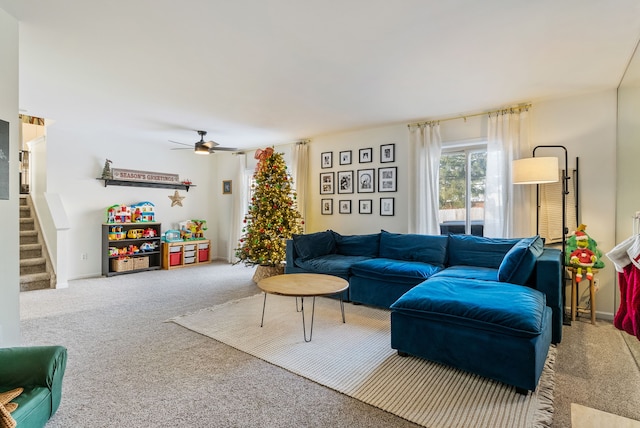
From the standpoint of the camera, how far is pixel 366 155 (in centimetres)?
534

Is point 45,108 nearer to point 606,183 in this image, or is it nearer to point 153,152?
point 153,152

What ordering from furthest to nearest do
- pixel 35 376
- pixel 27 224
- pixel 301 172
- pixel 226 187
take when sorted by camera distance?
pixel 226 187 → pixel 301 172 → pixel 27 224 → pixel 35 376

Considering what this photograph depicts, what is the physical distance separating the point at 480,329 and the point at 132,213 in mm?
6277

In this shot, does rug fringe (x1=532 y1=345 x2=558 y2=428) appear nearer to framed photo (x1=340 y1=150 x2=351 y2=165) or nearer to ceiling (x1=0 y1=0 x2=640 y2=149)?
ceiling (x1=0 y1=0 x2=640 y2=149)

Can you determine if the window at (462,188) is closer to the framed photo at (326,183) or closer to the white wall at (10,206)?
the framed photo at (326,183)

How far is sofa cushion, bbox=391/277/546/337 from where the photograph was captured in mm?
2053

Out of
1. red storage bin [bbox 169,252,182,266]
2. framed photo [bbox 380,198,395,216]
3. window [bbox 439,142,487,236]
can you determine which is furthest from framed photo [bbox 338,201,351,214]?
red storage bin [bbox 169,252,182,266]

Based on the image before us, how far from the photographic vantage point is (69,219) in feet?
18.1

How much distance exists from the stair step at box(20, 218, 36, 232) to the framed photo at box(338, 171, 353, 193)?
5.34 meters

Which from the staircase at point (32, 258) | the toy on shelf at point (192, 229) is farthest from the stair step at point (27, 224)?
the toy on shelf at point (192, 229)

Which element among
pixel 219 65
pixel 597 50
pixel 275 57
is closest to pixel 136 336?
pixel 219 65

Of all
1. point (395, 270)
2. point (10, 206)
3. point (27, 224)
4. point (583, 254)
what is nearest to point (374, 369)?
point (395, 270)

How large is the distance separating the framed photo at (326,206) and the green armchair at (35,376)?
174 inches

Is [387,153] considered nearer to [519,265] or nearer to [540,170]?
[540,170]
